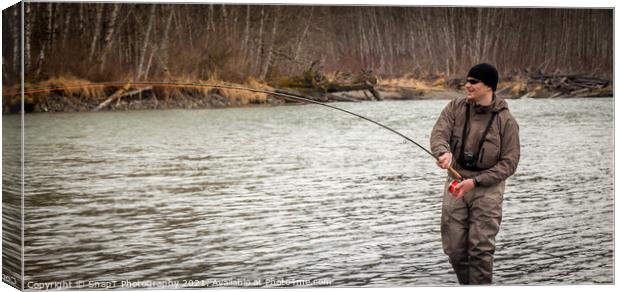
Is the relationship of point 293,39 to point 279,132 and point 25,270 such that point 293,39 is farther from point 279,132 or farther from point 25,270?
point 25,270

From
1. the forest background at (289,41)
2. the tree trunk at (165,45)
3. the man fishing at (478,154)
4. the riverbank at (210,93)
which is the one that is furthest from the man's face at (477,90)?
the tree trunk at (165,45)

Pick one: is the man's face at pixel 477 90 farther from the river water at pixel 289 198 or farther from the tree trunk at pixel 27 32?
the tree trunk at pixel 27 32

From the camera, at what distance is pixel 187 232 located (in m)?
7.97

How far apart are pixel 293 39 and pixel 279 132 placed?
0.77m

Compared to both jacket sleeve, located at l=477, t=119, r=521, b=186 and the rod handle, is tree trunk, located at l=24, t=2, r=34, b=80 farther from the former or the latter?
jacket sleeve, located at l=477, t=119, r=521, b=186

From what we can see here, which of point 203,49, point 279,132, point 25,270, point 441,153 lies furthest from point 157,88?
point 441,153

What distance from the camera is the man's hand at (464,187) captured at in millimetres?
6973

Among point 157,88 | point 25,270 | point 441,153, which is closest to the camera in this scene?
point 441,153

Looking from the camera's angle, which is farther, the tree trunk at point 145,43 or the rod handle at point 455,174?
the tree trunk at point 145,43

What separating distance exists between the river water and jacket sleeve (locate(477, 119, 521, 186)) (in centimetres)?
118

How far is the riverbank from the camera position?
7.95 metres

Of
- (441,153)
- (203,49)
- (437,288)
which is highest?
(203,49)

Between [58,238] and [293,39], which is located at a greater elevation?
[293,39]

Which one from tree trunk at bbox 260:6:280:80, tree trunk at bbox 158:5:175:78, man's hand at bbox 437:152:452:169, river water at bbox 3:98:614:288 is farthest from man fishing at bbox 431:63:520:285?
tree trunk at bbox 158:5:175:78
